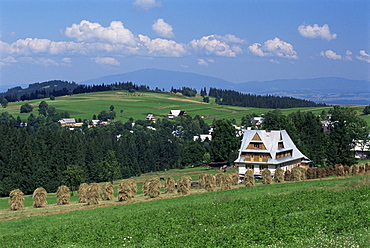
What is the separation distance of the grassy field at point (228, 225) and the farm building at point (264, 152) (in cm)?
4047

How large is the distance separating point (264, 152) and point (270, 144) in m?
1.78

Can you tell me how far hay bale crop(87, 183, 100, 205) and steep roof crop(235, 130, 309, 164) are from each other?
37.7 m

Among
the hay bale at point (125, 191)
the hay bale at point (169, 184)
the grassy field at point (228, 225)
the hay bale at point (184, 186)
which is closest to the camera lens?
the grassy field at point (228, 225)

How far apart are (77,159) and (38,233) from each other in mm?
72778

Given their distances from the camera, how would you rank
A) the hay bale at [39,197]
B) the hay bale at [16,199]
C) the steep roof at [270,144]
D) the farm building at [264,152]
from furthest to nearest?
the steep roof at [270,144]
the farm building at [264,152]
the hay bale at [39,197]
the hay bale at [16,199]

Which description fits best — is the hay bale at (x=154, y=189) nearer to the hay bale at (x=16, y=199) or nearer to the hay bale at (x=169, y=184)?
the hay bale at (x=169, y=184)

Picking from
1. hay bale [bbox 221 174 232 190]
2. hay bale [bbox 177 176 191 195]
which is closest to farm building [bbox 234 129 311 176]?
hay bale [bbox 221 174 232 190]

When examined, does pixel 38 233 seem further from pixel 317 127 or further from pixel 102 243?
pixel 317 127

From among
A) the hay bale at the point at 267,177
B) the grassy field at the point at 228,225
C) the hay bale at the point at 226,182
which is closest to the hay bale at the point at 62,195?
the grassy field at the point at 228,225

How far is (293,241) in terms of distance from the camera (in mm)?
19047

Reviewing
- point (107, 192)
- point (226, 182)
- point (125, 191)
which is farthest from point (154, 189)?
point (226, 182)

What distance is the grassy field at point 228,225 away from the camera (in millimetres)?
19812

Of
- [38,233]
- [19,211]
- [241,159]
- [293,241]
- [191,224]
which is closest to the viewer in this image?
[293,241]

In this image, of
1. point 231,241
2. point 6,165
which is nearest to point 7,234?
point 231,241
